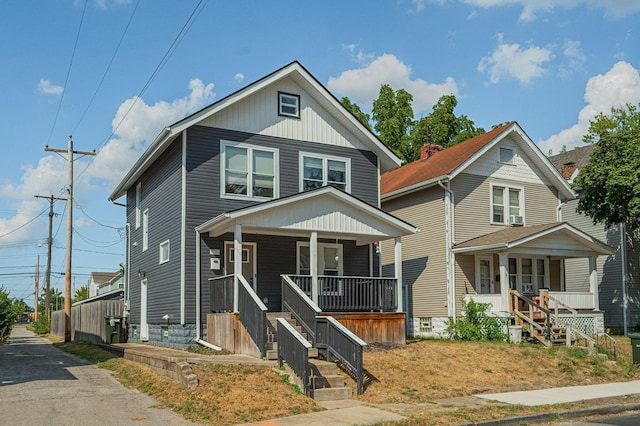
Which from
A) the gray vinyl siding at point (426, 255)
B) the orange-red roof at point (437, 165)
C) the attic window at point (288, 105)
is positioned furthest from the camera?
the orange-red roof at point (437, 165)

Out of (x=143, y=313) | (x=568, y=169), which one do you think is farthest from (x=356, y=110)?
(x=143, y=313)

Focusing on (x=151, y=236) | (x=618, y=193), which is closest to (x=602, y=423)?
(x=618, y=193)

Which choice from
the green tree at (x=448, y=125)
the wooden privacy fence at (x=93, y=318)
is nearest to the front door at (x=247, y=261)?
the wooden privacy fence at (x=93, y=318)

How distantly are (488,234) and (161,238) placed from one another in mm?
12020

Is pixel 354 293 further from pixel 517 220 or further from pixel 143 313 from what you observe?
pixel 517 220

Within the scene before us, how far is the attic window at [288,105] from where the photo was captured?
71.4 feet

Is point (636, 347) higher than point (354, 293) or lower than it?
lower

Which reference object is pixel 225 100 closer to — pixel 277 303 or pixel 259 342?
pixel 277 303

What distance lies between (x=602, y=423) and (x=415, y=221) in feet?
49.4

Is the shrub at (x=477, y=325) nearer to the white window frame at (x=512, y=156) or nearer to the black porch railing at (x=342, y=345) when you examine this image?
the white window frame at (x=512, y=156)

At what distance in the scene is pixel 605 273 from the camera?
1144 inches

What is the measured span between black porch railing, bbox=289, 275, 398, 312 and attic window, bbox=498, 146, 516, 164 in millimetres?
9086

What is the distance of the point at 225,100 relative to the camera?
20312 millimetres

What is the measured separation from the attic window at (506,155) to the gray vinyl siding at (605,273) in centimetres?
497
